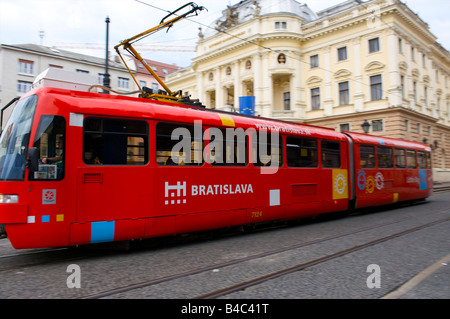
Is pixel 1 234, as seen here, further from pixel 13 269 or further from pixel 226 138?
pixel 226 138

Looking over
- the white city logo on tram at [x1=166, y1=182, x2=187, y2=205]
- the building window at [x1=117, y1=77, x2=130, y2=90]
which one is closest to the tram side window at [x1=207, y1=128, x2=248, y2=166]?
the white city logo on tram at [x1=166, y1=182, x2=187, y2=205]

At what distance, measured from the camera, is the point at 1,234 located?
4.97m

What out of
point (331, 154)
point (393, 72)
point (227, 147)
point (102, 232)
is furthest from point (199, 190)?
point (393, 72)

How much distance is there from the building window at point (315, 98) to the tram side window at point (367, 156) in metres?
21.9

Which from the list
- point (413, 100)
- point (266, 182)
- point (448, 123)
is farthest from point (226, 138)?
point (448, 123)

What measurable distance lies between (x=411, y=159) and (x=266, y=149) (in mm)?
9239

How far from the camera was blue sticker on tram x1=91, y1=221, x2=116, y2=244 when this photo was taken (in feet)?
17.7

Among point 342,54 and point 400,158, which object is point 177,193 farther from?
point 342,54

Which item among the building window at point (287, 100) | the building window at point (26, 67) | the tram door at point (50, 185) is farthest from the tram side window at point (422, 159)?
the building window at point (26, 67)

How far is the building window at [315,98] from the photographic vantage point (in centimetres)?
3294

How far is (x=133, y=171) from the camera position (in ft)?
19.2

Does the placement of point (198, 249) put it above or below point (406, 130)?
below

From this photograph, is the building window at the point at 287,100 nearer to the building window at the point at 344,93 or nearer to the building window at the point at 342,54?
the building window at the point at 344,93
